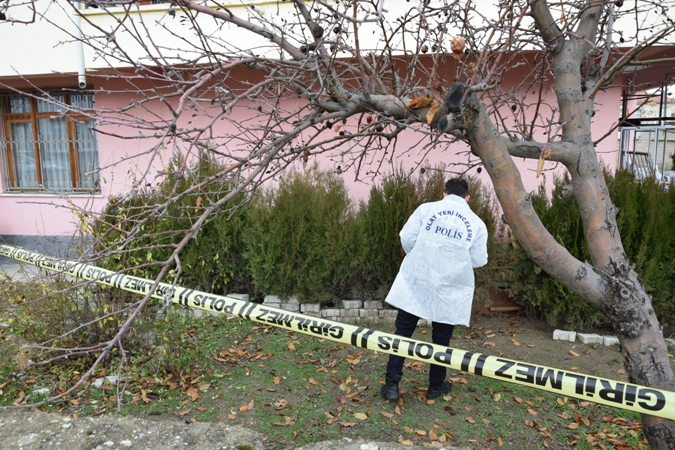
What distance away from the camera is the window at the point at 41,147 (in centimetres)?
862

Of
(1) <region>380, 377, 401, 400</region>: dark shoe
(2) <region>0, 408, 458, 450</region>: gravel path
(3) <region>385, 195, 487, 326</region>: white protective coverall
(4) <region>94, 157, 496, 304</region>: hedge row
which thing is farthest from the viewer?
(4) <region>94, 157, 496, 304</region>: hedge row

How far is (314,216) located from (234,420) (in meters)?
2.60

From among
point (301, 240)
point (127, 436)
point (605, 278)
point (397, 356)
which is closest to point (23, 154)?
point (301, 240)

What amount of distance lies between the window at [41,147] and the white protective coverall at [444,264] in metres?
6.96

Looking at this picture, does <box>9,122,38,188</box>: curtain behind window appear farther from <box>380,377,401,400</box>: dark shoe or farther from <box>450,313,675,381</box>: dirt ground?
<box>450,313,675,381</box>: dirt ground

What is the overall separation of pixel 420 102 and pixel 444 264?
180 cm

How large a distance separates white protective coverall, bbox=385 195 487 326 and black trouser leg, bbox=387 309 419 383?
122 mm

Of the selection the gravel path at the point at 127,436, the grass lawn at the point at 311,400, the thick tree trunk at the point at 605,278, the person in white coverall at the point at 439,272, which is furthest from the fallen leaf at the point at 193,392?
the thick tree trunk at the point at 605,278

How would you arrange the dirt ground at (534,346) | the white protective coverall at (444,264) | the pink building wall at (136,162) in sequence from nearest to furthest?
the white protective coverall at (444,264) < the dirt ground at (534,346) < the pink building wall at (136,162)

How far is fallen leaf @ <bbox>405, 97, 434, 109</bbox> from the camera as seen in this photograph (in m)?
2.28

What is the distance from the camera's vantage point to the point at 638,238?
17.0ft

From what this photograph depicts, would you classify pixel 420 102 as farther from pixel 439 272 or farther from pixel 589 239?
pixel 439 272

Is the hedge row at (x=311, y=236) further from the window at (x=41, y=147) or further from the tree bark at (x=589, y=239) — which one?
the window at (x=41, y=147)

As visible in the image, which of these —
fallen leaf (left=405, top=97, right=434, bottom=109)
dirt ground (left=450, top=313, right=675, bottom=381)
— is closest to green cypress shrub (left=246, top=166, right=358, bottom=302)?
dirt ground (left=450, top=313, right=675, bottom=381)
